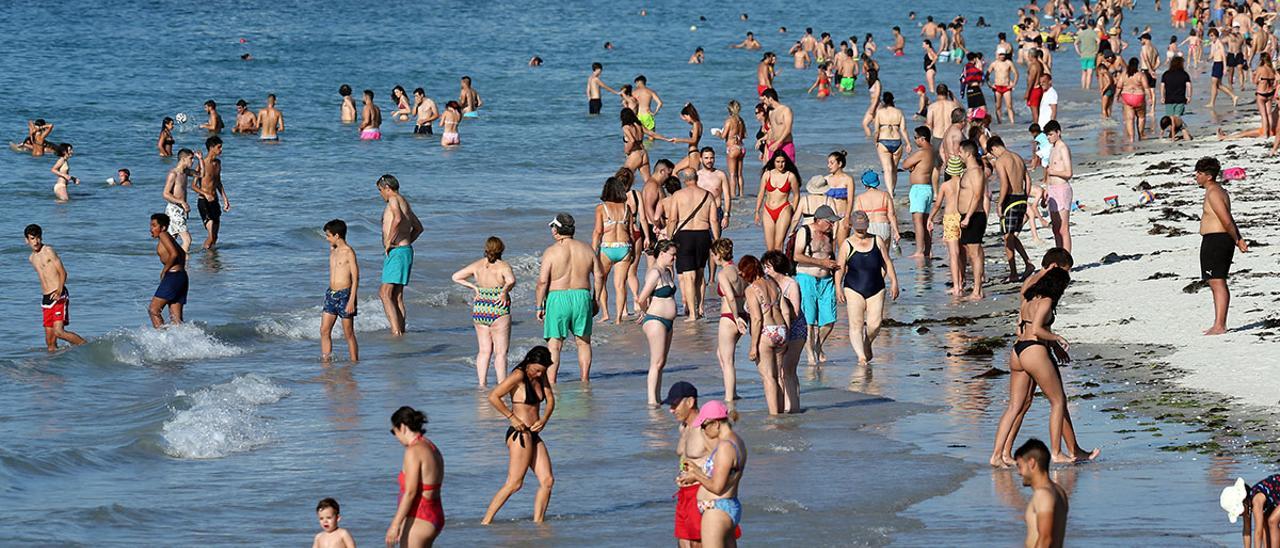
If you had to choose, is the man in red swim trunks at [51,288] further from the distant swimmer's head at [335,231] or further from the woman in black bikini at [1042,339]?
the woman in black bikini at [1042,339]

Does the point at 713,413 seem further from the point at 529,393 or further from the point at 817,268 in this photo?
the point at 817,268

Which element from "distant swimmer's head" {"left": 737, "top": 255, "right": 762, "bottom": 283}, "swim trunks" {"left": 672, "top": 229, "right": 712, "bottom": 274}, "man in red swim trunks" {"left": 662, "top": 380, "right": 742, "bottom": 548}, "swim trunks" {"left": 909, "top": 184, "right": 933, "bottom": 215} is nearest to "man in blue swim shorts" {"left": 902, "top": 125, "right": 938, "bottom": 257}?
"swim trunks" {"left": 909, "top": 184, "right": 933, "bottom": 215}

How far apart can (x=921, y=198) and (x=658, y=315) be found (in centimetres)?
660

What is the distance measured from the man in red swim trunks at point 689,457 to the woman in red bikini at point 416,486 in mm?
1192

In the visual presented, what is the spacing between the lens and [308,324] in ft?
57.8

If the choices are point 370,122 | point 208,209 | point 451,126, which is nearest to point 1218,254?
point 208,209

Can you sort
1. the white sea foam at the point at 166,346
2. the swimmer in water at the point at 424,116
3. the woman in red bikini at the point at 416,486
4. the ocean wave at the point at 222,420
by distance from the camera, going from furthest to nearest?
the swimmer in water at the point at 424,116 < the white sea foam at the point at 166,346 < the ocean wave at the point at 222,420 < the woman in red bikini at the point at 416,486

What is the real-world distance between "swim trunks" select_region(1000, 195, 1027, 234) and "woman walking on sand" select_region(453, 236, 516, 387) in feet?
18.1

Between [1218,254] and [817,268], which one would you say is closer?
[1218,254]

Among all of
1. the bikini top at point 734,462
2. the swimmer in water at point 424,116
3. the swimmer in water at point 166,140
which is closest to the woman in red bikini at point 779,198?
the bikini top at point 734,462

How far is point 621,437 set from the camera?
12320 mm

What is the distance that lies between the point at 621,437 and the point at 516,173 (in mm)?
20212

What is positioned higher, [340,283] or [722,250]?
[722,250]

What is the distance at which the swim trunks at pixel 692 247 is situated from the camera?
624 inches
